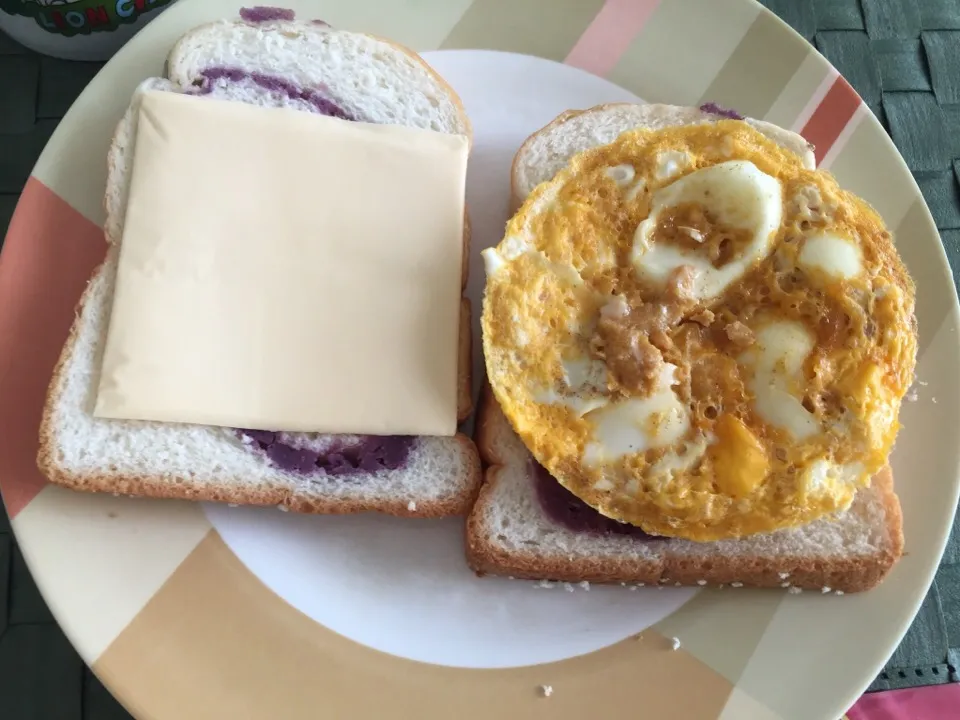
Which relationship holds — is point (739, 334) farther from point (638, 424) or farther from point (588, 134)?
point (588, 134)

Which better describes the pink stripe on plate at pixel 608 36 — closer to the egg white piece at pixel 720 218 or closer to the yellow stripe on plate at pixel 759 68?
the yellow stripe on plate at pixel 759 68

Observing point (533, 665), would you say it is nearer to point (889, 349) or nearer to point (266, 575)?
point (266, 575)

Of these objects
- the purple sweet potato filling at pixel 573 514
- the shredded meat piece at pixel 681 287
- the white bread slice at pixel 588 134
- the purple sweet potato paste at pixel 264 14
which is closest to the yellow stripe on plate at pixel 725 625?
the purple sweet potato filling at pixel 573 514

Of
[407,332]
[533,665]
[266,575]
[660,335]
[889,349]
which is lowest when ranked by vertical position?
[266,575]

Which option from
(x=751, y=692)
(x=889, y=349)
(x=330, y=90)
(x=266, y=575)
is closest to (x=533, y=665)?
(x=751, y=692)

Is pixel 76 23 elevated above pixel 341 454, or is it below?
above

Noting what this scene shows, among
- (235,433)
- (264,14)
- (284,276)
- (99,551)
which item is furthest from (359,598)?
(264,14)
